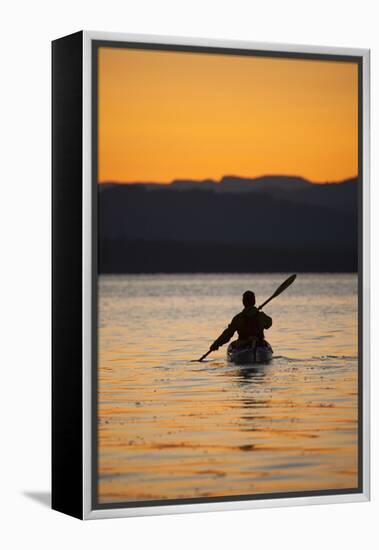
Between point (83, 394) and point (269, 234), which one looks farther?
point (269, 234)

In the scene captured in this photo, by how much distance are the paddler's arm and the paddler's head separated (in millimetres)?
169

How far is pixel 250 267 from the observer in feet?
42.7

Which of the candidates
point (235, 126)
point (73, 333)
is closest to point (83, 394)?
point (73, 333)

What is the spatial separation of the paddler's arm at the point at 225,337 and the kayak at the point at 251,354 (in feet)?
0.23

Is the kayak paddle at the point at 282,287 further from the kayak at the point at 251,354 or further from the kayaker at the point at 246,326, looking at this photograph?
the kayak at the point at 251,354

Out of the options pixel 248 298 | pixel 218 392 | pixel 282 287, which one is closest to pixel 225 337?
pixel 248 298

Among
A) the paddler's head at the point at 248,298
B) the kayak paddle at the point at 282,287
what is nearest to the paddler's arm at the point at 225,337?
the paddler's head at the point at 248,298

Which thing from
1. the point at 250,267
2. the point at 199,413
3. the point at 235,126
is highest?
the point at 235,126

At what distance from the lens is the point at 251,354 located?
515 inches

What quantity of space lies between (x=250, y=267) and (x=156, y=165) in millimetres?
1074

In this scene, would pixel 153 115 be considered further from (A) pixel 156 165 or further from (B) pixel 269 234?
(B) pixel 269 234

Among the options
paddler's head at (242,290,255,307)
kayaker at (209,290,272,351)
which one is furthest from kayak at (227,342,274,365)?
paddler's head at (242,290,255,307)

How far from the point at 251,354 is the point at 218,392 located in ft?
1.55

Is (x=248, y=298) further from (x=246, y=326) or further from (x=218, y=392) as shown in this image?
(x=218, y=392)
